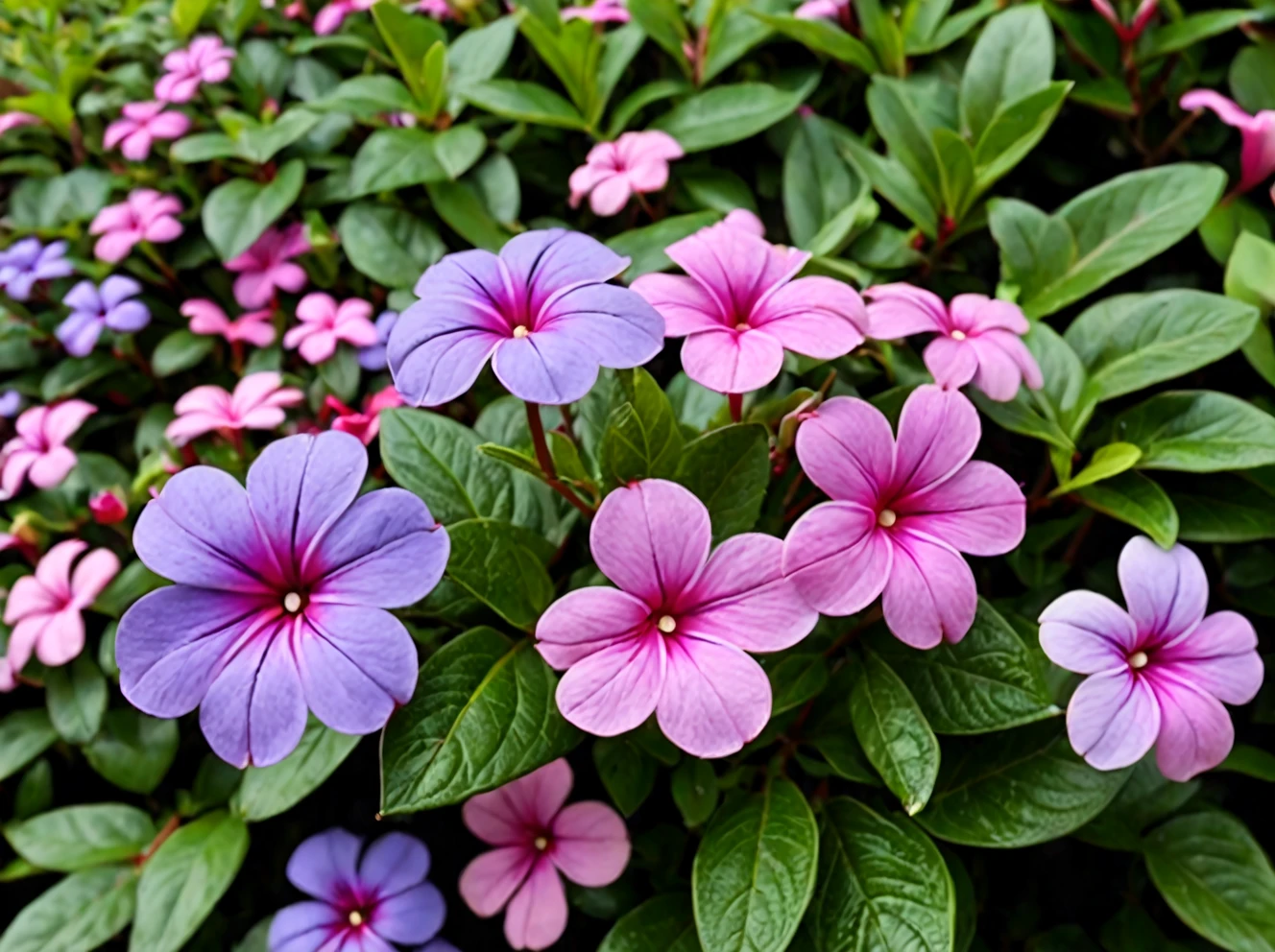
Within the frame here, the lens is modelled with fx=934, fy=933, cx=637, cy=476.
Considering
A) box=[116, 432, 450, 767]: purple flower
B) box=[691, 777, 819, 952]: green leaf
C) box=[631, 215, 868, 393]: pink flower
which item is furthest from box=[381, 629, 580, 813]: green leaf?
box=[631, 215, 868, 393]: pink flower

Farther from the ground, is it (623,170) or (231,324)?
(623,170)

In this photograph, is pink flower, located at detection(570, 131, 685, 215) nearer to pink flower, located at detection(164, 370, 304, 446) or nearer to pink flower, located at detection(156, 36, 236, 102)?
pink flower, located at detection(164, 370, 304, 446)

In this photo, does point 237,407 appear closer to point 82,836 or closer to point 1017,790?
point 82,836

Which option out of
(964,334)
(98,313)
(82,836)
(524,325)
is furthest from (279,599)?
(98,313)

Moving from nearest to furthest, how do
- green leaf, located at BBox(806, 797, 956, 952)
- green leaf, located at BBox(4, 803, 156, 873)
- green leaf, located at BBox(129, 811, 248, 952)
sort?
green leaf, located at BBox(806, 797, 956, 952)
green leaf, located at BBox(129, 811, 248, 952)
green leaf, located at BBox(4, 803, 156, 873)

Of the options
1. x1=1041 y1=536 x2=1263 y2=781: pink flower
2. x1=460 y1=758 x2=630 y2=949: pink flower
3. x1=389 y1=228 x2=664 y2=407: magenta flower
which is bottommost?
x1=460 y1=758 x2=630 y2=949: pink flower

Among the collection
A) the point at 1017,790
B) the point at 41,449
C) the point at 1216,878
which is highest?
the point at 41,449

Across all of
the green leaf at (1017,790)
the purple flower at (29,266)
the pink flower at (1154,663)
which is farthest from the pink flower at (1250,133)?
the purple flower at (29,266)
